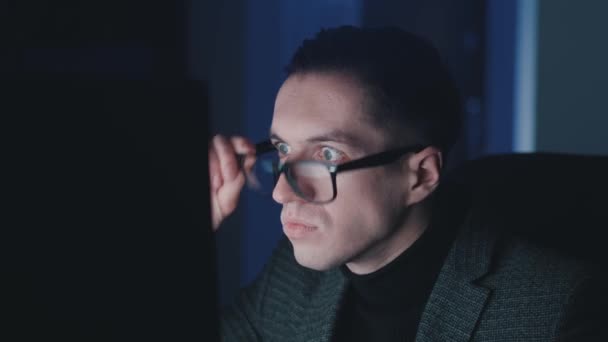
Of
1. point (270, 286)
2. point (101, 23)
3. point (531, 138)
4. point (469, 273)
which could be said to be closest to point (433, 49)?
point (469, 273)

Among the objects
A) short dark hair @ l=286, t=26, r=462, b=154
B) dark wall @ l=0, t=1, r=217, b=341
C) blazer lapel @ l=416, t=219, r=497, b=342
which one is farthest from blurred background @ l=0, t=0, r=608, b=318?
dark wall @ l=0, t=1, r=217, b=341

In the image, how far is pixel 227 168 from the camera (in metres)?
0.98

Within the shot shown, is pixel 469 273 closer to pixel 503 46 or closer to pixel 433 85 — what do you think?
pixel 433 85

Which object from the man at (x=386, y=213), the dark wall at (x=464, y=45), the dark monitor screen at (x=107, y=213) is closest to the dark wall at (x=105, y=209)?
the dark monitor screen at (x=107, y=213)

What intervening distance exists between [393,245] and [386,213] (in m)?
0.09

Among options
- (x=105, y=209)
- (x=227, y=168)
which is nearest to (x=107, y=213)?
(x=105, y=209)

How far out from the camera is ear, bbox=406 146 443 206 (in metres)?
1.21

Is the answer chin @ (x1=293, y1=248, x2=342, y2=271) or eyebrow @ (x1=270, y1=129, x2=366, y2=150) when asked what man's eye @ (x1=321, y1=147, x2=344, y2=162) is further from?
chin @ (x1=293, y1=248, x2=342, y2=271)

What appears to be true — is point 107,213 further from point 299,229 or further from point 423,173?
point 423,173

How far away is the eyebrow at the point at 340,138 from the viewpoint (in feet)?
3.69

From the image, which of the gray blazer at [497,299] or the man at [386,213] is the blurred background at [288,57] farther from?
the gray blazer at [497,299]

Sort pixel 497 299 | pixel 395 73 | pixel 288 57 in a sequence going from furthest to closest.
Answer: pixel 288 57 < pixel 395 73 < pixel 497 299

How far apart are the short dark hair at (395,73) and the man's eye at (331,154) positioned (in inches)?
4.2

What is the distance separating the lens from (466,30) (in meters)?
2.60
